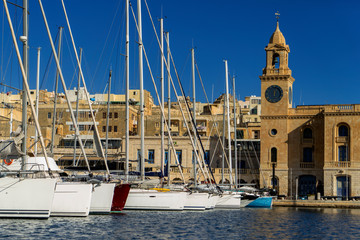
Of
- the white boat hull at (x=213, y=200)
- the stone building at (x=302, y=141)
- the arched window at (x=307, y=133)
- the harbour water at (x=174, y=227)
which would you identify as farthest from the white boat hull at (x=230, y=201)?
the arched window at (x=307, y=133)

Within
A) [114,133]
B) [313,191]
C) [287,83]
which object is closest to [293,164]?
[313,191]

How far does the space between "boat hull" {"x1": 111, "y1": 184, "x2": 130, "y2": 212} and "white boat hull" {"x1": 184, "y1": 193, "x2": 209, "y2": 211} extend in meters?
6.60

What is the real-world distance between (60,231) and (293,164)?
4817cm

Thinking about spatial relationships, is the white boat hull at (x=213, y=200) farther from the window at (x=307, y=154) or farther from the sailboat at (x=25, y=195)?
the window at (x=307, y=154)

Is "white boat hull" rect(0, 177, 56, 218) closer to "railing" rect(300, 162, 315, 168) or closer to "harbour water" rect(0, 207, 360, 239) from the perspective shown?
"harbour water" rect(0, 207, 360, 239)

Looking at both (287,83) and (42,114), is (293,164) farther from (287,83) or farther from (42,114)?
(42,114)

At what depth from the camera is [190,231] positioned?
103 feet

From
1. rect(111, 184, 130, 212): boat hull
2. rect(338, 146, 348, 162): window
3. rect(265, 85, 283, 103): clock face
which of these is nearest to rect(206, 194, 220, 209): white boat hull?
rect(111, 184, 130, 212): boat hull

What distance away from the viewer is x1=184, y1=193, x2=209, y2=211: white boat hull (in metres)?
42.6

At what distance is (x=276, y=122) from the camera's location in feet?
240

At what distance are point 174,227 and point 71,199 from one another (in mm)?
5184

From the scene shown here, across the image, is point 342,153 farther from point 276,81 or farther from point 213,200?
point 213,200

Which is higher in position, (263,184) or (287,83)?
(287,83)

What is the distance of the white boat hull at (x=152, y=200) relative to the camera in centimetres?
3912
